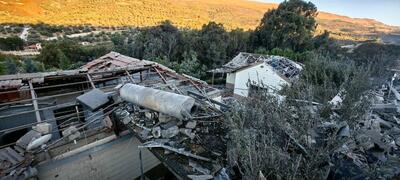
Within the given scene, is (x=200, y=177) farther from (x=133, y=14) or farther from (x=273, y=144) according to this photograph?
(x=133, y=14)

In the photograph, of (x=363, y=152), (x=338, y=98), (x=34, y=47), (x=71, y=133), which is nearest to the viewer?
(x=363, y=152)

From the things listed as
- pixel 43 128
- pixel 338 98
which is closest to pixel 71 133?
pixel 43 128

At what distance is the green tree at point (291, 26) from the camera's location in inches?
1153

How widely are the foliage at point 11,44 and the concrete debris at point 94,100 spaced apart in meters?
32.1

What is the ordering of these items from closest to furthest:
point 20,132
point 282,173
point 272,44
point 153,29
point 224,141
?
point 282,173, point 224,141, point 20,132, point 153,29, point 272,44

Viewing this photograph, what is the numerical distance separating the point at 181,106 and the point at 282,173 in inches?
74.8

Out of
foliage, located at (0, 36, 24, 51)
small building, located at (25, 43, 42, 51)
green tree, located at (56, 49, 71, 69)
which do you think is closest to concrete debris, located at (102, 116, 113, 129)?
green tree, located at (56, 49, 71, 69)

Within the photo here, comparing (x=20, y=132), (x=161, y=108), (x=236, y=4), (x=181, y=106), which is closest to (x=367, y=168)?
(x=181, y=106)

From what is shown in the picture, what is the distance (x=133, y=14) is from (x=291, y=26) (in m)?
35.0

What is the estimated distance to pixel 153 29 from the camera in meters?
28.1

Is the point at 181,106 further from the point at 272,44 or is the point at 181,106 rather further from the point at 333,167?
the point at 272,44

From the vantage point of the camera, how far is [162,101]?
3.95 metres

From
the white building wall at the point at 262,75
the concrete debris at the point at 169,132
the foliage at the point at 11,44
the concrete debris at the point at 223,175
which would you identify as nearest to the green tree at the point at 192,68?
the white building wall at the point at 262,75

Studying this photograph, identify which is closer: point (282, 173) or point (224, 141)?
point (282, 173)
